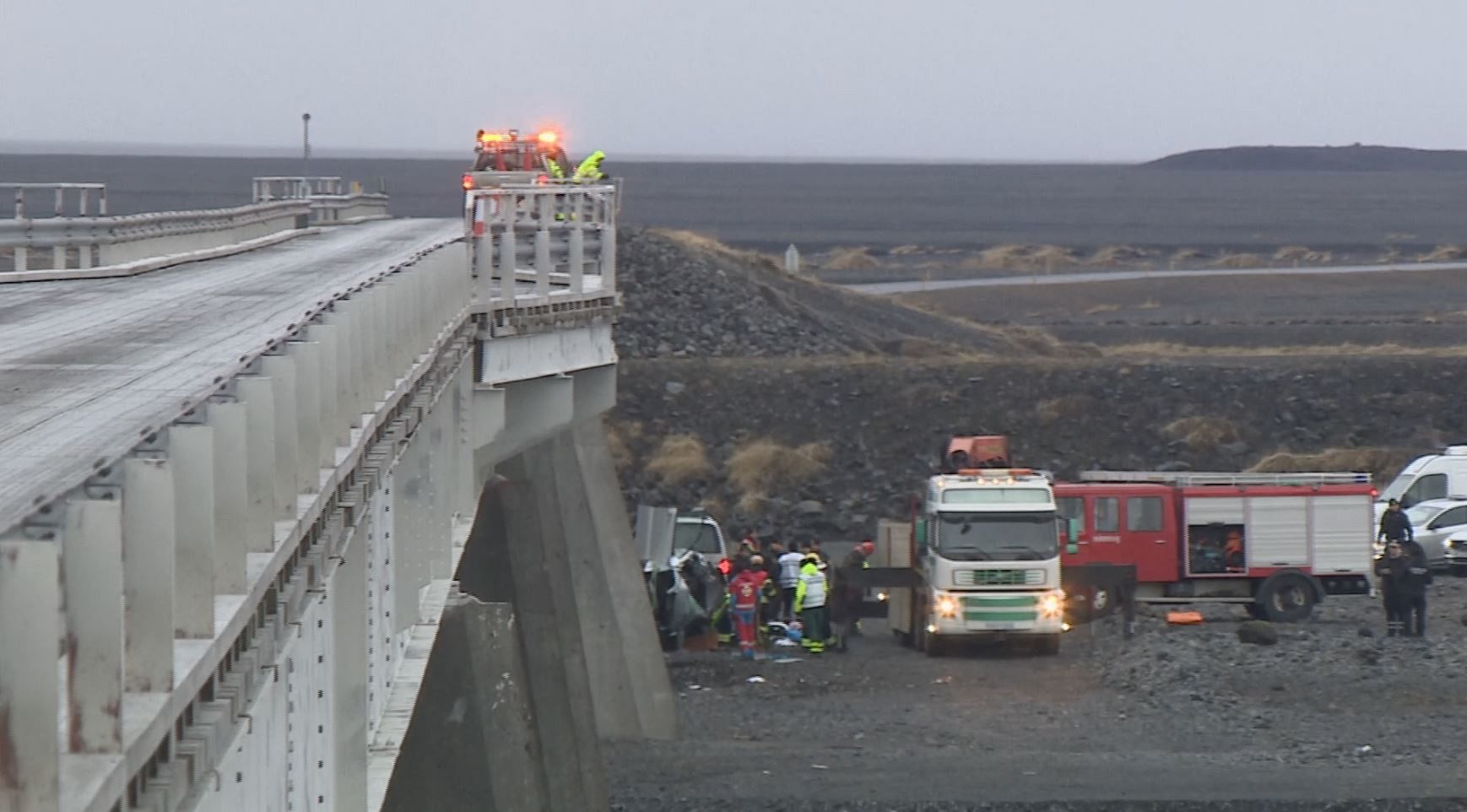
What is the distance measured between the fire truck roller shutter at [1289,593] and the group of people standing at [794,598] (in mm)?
6709

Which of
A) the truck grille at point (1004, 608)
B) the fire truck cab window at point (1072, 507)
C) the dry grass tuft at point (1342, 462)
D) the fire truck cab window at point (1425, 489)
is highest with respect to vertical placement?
the fire truck cab window at point (1072, 507)

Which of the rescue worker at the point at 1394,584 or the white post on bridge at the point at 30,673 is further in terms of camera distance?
the rescue worker at the point at 1394,584

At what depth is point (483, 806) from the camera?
626 inches

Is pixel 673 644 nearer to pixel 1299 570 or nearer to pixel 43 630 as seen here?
pixel 1299 570

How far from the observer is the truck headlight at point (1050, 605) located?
101 ft

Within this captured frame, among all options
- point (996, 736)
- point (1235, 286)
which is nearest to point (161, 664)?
point (996, 736)

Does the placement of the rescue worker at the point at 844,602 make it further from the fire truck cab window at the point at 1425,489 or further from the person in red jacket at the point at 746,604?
the fire truck cab window at the point at 1425,489

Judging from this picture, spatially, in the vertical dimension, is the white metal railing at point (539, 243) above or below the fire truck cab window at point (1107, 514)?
above

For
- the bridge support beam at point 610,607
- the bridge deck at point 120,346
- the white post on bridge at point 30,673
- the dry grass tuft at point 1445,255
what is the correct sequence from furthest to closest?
the dry grass tuft at point 1445,255 → the bridge support beam at point 610,607 → the bridge deck at point 120,346 → the white post on bridge at point 30,673

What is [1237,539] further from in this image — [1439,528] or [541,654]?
[541,654]

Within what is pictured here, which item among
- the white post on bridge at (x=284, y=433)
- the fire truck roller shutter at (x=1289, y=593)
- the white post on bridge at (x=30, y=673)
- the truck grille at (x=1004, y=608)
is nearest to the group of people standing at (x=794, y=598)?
the truck grille at (x=1004, y=608)

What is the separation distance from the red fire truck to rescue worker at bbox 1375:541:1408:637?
6.62 ft

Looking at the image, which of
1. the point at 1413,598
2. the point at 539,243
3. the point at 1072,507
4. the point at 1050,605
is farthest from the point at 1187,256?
the point at 539,243

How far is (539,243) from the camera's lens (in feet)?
74.9
